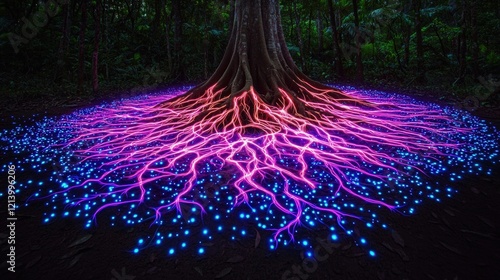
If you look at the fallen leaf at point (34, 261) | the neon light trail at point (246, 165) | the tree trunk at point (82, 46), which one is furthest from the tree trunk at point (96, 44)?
the fallen leaf at point (34, 261)

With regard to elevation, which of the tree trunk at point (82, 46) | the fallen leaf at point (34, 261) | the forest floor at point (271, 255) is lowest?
the forest floor at point (271, 255)

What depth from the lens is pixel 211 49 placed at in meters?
13.7

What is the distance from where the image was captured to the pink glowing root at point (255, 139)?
326 cm

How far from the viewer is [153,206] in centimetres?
276

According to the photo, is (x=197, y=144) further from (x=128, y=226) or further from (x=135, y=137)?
(x=128, y=226)

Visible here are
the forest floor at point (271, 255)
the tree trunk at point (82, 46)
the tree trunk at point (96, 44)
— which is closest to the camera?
the forest floor at point (271, 255)

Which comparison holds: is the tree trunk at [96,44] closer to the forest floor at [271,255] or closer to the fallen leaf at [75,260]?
the forest floor at [271,255]

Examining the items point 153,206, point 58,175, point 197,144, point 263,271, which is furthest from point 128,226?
point 197,144

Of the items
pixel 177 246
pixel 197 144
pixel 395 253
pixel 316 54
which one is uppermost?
pixel 316 54

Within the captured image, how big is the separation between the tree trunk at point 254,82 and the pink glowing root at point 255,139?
44 millimetres

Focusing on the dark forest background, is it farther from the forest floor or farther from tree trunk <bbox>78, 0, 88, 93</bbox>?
the forest floor

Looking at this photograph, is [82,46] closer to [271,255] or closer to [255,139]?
[255,139]

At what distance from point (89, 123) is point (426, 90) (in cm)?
937

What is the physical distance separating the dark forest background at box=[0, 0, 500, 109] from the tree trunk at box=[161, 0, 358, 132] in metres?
3.24
